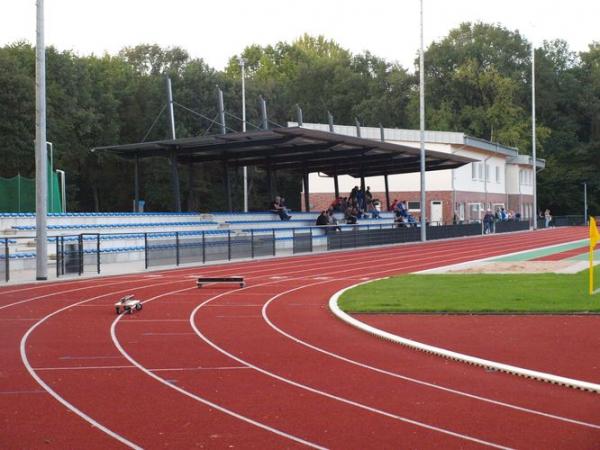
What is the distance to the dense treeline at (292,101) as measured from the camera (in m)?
66.4

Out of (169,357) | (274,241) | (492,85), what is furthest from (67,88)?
(169,357)

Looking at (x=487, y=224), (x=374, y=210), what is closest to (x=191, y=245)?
(x=374, y=210)

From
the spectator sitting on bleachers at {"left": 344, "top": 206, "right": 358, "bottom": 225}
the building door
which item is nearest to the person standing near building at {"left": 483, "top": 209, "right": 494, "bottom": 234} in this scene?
the building door

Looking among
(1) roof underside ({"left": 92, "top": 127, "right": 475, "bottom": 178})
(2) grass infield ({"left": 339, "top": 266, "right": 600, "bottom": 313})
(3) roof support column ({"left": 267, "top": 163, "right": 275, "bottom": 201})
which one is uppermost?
(1) roof underside ({"left": 92, "top": 127, "right": 475, "bottom": 178})

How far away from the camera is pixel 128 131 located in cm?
7662

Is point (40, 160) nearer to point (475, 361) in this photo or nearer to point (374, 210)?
point (475, 361)

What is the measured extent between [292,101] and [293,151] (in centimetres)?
5686

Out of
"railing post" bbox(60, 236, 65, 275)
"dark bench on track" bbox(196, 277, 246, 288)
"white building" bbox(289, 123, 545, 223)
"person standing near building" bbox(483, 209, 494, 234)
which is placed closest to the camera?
"dark bench on track" bbox(196, 277, 246, 288)

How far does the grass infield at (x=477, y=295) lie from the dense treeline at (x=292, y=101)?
145 feet

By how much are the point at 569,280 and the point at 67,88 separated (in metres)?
53.3

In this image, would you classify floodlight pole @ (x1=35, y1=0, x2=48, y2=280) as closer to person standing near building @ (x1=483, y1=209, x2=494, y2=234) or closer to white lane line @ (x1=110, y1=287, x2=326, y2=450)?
white lane line @ (x1=110, y1=287, x2=326, y2=450)

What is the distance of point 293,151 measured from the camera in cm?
4053

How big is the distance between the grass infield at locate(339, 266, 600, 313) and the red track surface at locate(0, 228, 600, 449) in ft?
6.08

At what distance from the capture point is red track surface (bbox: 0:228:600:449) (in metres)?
6.96
